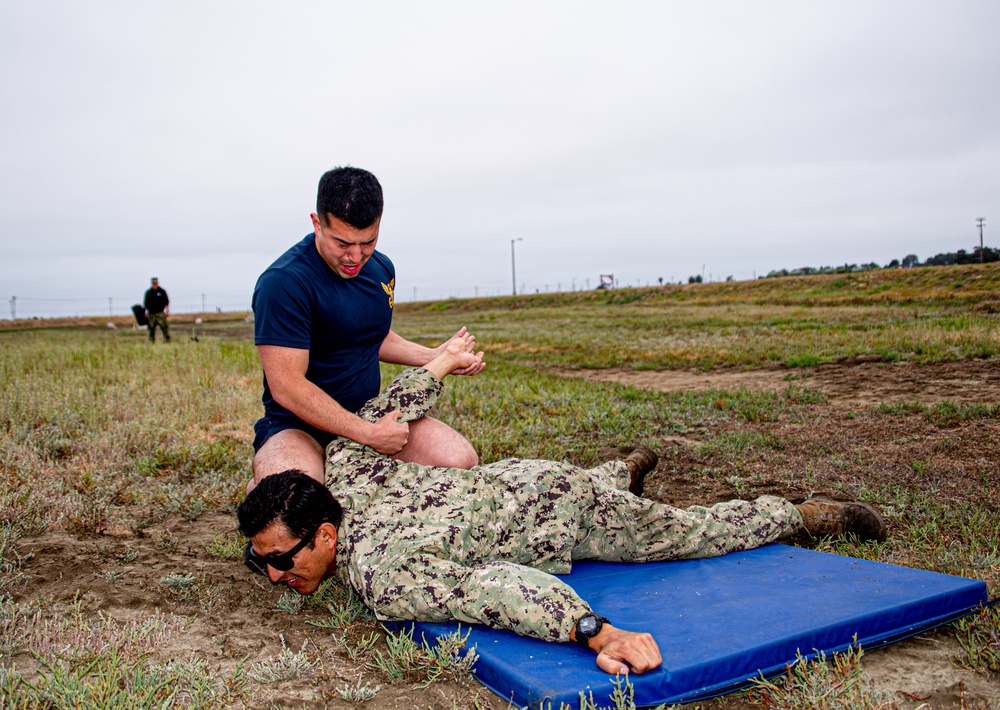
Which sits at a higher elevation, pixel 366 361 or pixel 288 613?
pixel 366 361

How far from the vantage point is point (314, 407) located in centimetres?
392

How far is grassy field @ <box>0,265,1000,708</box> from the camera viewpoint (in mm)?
2820

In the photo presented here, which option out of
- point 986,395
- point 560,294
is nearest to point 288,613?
point 986,395

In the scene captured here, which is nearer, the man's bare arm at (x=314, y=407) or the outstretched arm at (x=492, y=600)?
the outstretched arm at (x=492, y=600)

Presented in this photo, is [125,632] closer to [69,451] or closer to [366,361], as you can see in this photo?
[366,361]

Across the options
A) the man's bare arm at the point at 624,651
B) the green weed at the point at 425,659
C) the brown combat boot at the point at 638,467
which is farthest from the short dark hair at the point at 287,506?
the brown combat boot at the point at 638,467

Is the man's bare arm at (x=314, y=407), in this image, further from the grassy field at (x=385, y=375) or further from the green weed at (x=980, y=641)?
the green weed at (x=980, y=641)

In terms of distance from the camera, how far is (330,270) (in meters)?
4.33

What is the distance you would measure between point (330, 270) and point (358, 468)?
1.39 m

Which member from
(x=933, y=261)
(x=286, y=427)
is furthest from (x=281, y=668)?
(x=933, y=261)

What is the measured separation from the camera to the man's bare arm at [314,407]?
3715 mm

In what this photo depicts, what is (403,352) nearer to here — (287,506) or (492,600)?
A: (287,506)

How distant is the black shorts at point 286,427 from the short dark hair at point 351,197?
1308 mm

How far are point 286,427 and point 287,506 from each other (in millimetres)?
1359
